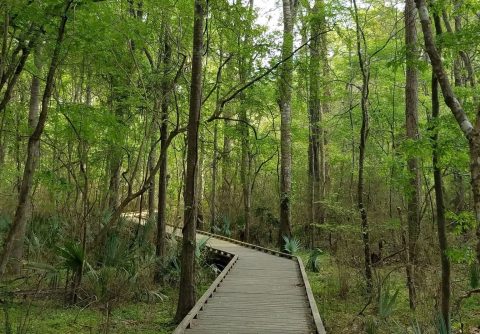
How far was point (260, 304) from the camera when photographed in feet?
23.3

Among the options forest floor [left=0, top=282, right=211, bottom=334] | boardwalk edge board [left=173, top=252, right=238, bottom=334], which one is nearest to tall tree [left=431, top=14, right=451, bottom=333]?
boardwalk edge board [left=173, top=252, right=238, bottom=334]

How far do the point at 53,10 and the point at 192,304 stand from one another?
491 cm

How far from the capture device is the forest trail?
579 centimetres

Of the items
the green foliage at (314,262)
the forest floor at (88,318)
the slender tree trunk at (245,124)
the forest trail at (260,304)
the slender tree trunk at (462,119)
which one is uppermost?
the slender tree trunk at (245,124)

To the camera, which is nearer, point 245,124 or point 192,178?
point 192,178

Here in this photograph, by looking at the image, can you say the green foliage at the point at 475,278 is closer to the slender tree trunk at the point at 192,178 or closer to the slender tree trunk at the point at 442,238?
the slender tree trunk at the point at 442,238

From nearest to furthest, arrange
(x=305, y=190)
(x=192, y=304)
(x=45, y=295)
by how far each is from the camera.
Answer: (x=192, y=304) < (x=45, y=295) < (x=305, y=190)

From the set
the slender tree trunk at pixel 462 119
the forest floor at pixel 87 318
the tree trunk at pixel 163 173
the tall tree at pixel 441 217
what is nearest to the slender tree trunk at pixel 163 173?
the tree trunk at pixel 163 173

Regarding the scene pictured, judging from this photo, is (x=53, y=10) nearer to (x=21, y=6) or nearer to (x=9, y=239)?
(x=21, y=6)

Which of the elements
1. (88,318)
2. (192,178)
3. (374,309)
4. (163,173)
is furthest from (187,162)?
(374,309)

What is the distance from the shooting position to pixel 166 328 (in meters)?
7.12

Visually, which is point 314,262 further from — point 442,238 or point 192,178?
point 192,178

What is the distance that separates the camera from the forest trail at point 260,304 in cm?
579

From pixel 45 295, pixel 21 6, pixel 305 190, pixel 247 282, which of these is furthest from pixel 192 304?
pixel 305 190
